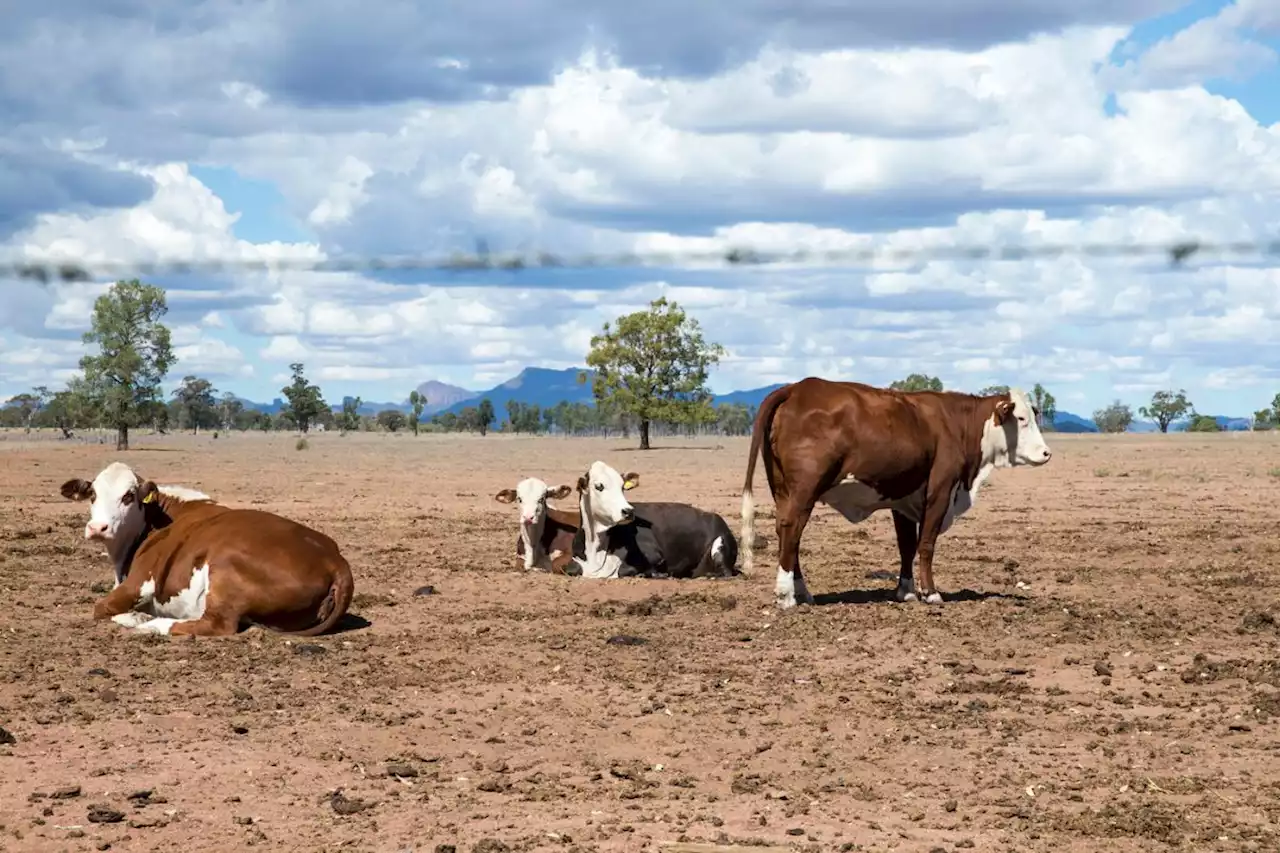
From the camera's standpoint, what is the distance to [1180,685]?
34.2 feet

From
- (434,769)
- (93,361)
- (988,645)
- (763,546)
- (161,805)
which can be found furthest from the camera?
(93,361)

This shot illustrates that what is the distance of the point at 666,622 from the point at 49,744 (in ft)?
17.7

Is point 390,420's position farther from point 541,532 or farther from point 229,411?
point 541,532

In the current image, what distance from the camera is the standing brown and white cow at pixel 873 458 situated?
13492 millimetres

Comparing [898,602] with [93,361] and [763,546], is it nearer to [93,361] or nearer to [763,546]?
[763,546]

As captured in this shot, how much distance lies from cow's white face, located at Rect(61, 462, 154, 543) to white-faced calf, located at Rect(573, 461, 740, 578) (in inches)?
190

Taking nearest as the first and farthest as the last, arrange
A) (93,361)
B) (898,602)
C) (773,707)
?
(773,707)
(898,602)
(93,361)

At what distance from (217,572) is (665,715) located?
391 centimetres

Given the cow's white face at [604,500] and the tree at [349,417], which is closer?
the cow's white face at [604,500]

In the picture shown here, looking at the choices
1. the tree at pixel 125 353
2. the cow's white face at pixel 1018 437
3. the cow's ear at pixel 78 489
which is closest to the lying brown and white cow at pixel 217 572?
the cow's ear at pixel 78 489

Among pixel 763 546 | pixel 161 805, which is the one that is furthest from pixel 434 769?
pixel 763 546

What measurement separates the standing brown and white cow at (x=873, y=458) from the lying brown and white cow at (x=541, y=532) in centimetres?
333

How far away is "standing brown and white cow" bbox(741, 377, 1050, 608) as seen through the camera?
13492mm

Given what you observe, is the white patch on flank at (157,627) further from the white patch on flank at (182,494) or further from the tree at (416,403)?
the tree at (416,403)
